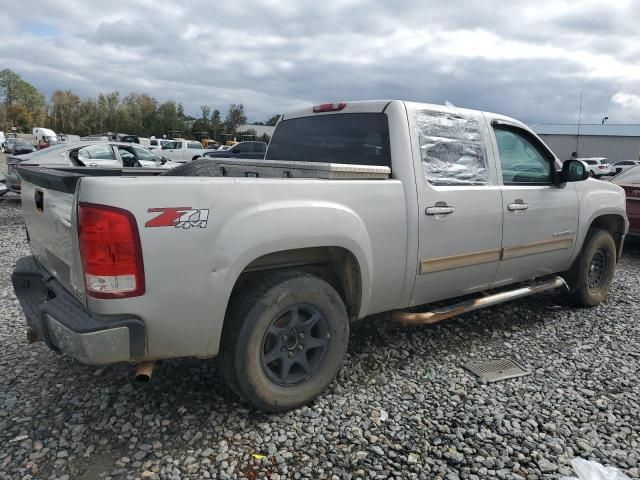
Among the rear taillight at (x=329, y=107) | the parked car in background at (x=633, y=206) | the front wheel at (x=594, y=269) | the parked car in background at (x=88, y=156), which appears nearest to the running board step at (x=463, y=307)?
the front wheel at (x=594, y=269)

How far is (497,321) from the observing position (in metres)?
4.87

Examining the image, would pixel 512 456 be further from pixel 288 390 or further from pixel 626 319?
pixel 626 319

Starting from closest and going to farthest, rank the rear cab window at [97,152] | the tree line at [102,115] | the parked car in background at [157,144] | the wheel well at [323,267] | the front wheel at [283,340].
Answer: the front wheel at [283,340], the wheel well at [323,267], the rear cab window at [97,152], the parked car in background at [157,144], the tree line at [102,115]

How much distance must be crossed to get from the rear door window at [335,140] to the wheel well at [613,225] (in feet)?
9.59

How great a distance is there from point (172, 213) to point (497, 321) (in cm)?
352

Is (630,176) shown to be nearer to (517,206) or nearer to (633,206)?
(633,206)

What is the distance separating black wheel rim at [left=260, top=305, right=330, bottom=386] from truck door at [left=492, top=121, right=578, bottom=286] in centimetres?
182

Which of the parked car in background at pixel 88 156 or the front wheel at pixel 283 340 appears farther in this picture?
the parked car in background at pixel 88 156

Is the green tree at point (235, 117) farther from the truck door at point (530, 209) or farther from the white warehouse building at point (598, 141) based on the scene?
the truck door at point (530, 209)

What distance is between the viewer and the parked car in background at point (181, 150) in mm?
30597

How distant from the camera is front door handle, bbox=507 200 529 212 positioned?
4.05m

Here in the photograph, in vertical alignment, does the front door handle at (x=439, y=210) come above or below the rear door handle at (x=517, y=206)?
above

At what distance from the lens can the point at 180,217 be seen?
2.46 m

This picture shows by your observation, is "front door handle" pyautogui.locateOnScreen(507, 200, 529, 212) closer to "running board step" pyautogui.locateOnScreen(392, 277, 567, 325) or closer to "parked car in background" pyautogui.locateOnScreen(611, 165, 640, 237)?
"running board step" pyautogui.locateOnScreen(392, 277, 567, 325)
